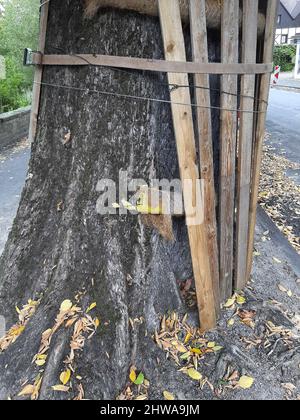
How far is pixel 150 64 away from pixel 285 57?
40131 mm

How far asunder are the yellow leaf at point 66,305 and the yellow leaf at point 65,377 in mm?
325

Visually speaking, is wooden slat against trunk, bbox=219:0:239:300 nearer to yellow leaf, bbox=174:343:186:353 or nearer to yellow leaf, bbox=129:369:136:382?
yellow leaf, bbox=174:343:186:353

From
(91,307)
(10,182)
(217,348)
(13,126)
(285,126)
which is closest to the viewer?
(91,307)

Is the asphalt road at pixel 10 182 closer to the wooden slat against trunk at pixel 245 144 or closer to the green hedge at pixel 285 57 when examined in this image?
the wooden slat against trunk at pixel 245 144

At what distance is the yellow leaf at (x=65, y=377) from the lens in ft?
6.50

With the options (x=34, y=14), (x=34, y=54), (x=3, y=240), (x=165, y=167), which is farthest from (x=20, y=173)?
(x=34, y=14)

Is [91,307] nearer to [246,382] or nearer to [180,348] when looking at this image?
[180,348]

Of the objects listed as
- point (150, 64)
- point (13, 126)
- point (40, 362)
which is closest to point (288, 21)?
point (13, 126)

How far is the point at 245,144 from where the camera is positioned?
242cm

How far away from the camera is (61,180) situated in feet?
7.98

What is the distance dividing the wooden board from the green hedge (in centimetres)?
3832

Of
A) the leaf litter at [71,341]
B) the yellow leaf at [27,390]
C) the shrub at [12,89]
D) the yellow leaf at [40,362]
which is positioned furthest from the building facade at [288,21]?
the yellow leaf at [27,390]

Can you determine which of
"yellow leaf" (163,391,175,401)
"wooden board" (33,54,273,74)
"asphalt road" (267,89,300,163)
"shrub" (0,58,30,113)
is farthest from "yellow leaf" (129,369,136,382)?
"shrub" (0,58,30,113)
